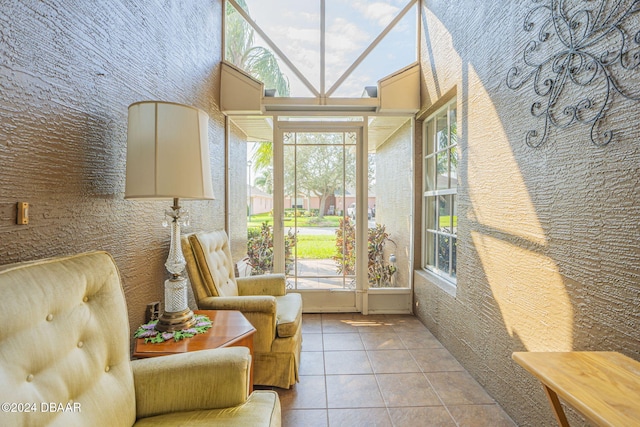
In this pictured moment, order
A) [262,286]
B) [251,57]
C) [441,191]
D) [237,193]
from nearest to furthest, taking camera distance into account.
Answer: [262,286] → [441,191] → [251,57] → [237,193]

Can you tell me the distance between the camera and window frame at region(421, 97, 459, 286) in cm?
285

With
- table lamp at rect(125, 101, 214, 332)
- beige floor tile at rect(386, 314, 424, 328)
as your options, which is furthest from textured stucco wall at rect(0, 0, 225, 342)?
beige floor tile at rect(386, 314, 424, 328)

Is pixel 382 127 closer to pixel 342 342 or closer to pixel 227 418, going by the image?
pixel 342 342

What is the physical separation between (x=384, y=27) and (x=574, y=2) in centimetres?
228

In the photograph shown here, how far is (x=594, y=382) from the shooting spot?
0.98 metres

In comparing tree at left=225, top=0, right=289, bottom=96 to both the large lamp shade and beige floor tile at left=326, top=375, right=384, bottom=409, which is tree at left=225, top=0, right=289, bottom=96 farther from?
beige floor tile at left=326, top=375, right=384, bottom=409

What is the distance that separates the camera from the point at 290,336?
7.10 ft

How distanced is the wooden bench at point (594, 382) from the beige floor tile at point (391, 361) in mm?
1303

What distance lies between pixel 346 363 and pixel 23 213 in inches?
85.2

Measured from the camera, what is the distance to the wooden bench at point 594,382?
0.84 meters

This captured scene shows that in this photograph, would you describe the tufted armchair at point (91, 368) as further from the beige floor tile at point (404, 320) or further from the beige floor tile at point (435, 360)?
the beige floor tile at point (404, 320)

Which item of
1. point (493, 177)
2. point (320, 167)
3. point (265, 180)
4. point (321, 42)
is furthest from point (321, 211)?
point (493, 177)

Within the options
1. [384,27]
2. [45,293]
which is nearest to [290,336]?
[45,293]

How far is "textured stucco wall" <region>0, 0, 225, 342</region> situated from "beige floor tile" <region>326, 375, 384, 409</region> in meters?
1.28
